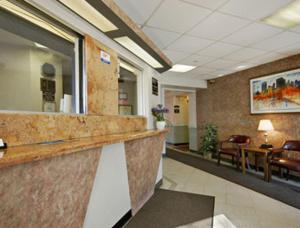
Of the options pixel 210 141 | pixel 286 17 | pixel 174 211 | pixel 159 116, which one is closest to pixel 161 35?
pixel 159 116

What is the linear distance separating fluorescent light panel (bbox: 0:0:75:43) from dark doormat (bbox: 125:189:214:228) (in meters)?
Result: 2.41

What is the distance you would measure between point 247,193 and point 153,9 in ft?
11.3

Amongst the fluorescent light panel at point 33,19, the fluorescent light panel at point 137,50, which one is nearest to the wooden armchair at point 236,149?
the fluorescent light panel at point 137,50

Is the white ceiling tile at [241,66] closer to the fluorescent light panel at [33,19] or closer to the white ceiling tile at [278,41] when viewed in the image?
the white ceiling tile at [278,41]

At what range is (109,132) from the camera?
7.12 feet

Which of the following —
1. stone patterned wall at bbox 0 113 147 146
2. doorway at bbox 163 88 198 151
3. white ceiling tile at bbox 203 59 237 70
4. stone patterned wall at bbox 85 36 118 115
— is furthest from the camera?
doorway at bbox 163 88 198 151

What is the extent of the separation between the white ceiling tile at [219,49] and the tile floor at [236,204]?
281 centimetres

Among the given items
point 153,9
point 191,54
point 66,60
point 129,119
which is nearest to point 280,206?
point 129,119

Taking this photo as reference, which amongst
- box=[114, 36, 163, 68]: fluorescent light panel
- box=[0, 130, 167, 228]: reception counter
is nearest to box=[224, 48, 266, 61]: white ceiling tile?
box=[114, 36, 163, 68]: fluorescent light panel

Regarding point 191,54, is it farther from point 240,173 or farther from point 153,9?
point 240,173

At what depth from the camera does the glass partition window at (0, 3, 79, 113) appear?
1.59 metres

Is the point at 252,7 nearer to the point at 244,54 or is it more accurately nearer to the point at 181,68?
the point at 244,54

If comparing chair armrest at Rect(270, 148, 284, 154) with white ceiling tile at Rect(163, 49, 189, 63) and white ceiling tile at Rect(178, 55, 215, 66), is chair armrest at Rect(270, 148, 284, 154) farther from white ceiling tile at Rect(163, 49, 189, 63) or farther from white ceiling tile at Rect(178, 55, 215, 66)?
white ceiling tile at Rect(163, 49, 189, 63)

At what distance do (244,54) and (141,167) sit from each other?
3347 mm
